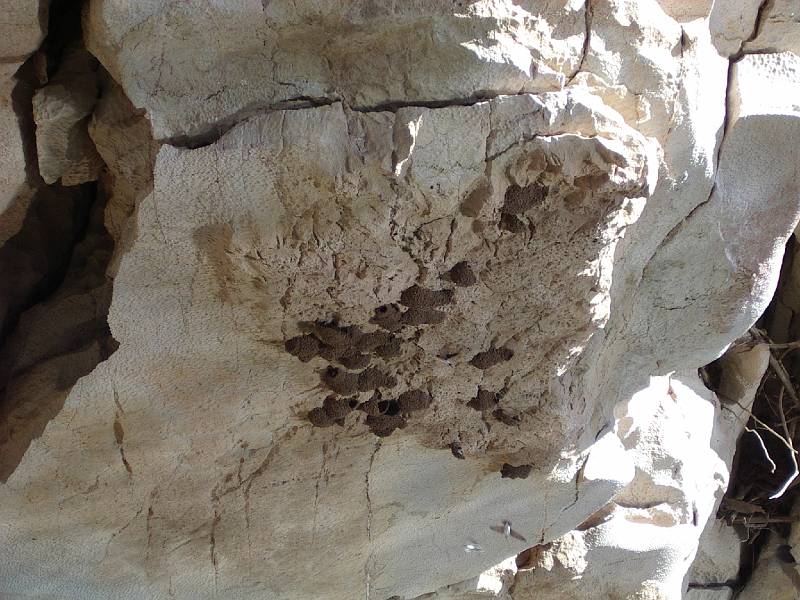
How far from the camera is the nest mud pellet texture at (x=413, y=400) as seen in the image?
180 cm

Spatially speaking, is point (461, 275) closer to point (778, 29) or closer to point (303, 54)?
point (303, 54)

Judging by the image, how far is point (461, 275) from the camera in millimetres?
1523

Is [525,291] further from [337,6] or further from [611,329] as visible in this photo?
[337,6]

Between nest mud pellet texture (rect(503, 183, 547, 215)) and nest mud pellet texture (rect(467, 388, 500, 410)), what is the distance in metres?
0.55

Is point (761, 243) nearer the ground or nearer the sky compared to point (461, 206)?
nearer the ground

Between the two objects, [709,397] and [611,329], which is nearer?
[611,329]

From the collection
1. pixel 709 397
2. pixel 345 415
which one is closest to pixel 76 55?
pixel 345 415

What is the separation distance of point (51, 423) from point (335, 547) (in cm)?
85

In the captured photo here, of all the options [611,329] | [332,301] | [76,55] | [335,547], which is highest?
[76,55]

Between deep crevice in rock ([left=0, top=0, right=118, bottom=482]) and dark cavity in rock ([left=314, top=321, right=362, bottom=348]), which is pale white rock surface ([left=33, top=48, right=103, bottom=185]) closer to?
deep crevice in rock ([left=0, top=0, right=118, bottom=482])

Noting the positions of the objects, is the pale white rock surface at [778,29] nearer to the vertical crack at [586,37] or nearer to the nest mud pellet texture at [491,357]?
the vertical crack at [586,37]

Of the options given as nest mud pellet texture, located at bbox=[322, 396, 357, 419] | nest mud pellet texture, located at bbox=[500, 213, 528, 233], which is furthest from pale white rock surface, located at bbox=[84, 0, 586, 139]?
nest mud pellet texture, located at bbox=[322, 396, 357, 419]

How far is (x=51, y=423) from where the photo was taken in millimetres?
1662

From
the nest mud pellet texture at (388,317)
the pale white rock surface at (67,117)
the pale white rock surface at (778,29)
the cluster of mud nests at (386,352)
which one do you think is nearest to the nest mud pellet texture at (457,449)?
the cluster of mud nests at (386,352)
